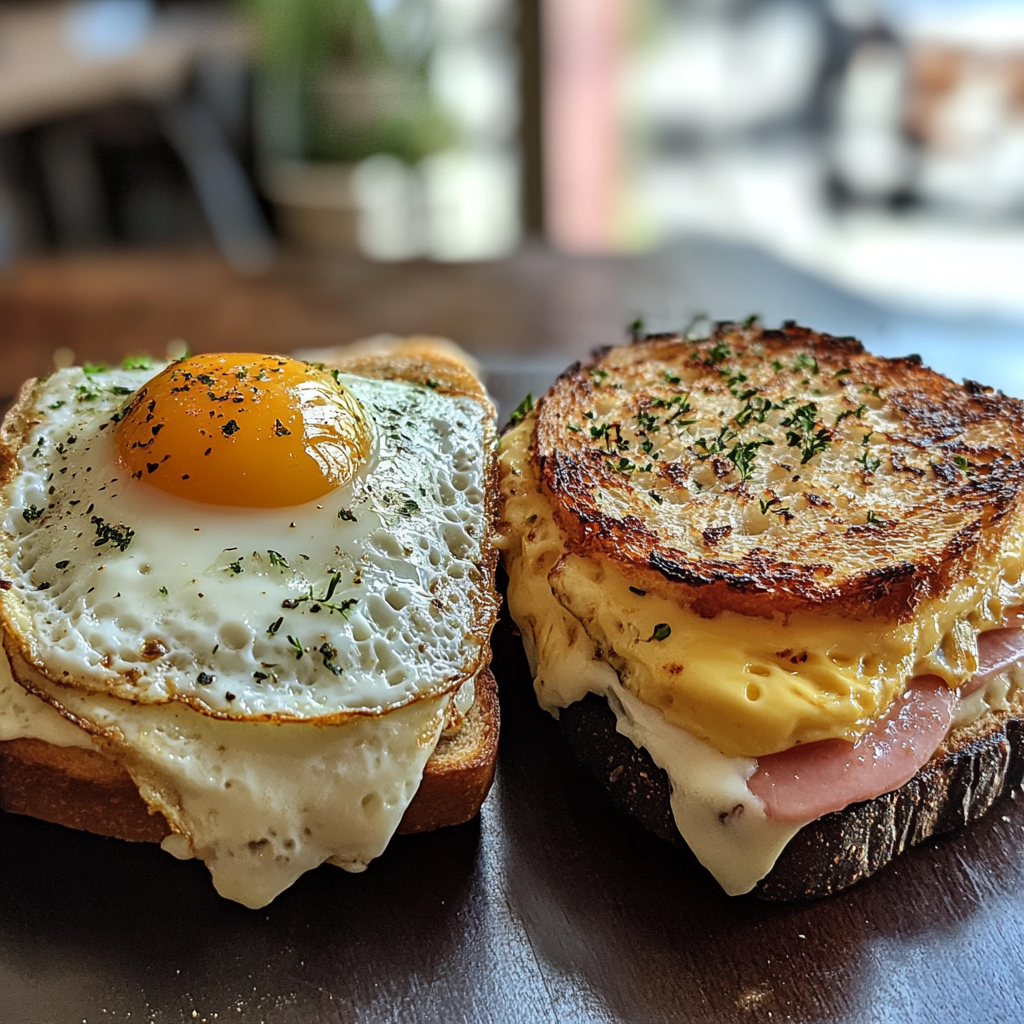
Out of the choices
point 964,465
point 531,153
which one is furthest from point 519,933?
point 531,153

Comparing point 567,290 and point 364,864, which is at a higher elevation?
point 364,864

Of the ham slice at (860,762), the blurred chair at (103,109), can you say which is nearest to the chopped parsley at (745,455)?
the ham slice at (860,762)

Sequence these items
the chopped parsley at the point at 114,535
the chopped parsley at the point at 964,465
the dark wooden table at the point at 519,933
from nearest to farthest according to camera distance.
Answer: the dark wooden table at the point at 519,933, the chopped parsley at the point at 114,535, the chopped parsley at the point at 964,465

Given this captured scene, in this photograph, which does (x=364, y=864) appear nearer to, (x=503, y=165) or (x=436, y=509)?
(x=436, y=509)

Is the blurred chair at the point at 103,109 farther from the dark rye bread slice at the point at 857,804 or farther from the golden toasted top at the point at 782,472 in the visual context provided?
the dark rye bread slice at the point at 857,804

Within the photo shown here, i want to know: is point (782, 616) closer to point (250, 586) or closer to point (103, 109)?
point (250, 586)

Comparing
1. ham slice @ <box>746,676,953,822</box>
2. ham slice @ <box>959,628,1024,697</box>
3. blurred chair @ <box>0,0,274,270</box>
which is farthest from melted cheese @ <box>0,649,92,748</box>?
blurred chair @ <box>0,0,274,270</box>

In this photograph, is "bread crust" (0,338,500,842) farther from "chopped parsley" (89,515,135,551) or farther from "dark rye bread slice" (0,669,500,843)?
"chopped parsley" (89,515,135,551)

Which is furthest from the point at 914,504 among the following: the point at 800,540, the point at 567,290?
the point at 567,290
